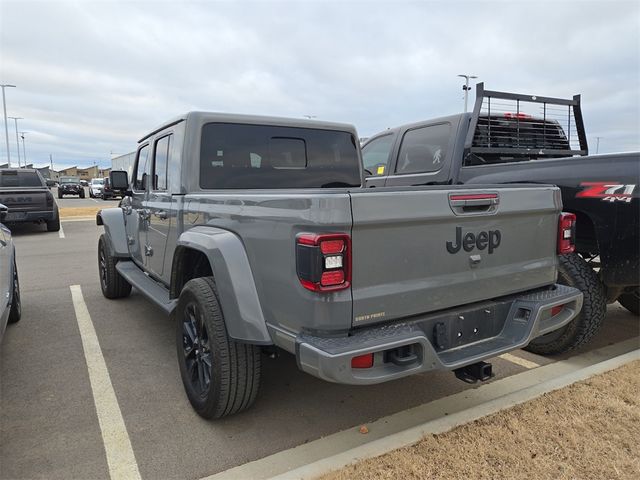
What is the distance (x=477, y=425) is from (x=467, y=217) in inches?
48.1

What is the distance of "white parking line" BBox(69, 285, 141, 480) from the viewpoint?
2.52 m

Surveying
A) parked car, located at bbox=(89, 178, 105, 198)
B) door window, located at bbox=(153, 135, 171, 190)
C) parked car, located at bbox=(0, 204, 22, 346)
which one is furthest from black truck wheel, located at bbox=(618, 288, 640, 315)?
parked car, located at bbox=(89, 178, 105, 198)

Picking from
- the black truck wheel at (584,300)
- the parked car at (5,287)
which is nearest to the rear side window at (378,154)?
the black truck wheel at (584,300)

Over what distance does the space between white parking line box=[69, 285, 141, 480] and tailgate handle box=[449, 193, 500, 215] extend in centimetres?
217

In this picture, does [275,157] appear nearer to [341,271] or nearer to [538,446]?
[341,271]

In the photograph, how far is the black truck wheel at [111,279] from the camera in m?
5.64

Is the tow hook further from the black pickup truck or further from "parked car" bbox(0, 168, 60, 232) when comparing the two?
"parked car" bbox(0, 168, 60, 232)

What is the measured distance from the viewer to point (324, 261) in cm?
216

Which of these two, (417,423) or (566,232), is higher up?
(566,232)

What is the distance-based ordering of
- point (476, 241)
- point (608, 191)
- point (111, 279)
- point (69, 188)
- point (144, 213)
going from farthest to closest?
1. point (69, 188)
2. point (111, 279)
3. point (144, 213)
4. point (608, 191)
5. point (476, 241)

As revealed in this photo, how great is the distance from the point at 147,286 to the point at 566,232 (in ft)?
11.3

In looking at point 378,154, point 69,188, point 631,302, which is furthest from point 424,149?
point 69,188

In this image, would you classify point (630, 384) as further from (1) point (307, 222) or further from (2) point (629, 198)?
(1) point (307, 222)

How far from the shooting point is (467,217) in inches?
101
